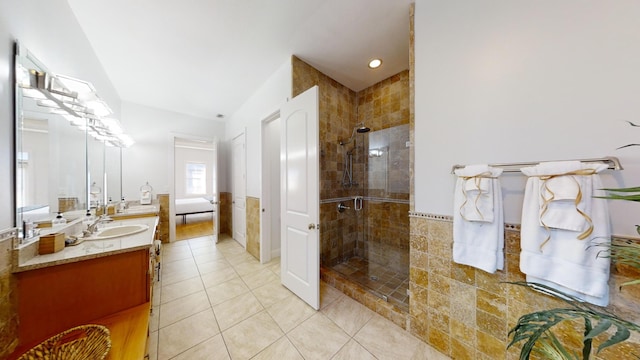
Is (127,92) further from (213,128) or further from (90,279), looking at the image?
(90,279)

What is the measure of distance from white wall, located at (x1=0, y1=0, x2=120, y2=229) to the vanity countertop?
24 centimetres

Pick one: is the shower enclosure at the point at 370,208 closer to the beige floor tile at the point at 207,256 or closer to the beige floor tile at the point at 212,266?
the beige floor tile at the point at 212,266

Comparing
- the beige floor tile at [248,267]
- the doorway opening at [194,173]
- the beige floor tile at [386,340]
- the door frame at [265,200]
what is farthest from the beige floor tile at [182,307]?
the doorway opening at [194,173]

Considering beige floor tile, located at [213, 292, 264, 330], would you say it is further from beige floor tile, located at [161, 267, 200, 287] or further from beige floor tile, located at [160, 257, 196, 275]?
beige floor tile, located at [160, 257, 196, 275]

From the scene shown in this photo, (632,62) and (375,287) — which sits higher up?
(632,62)

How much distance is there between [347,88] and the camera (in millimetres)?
3029

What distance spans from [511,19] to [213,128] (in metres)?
4.75

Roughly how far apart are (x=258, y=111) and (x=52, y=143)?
6.77 feet

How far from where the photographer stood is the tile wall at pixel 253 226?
298cm

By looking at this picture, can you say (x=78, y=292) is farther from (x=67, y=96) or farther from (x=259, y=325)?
(x=67, y=96)

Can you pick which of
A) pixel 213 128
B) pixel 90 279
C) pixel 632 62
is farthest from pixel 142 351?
pixel 213 128

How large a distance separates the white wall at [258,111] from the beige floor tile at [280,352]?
72.2 inches

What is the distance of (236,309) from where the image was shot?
188 centimetres

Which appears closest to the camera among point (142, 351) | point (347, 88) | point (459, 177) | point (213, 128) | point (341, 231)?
point (142, 351)
